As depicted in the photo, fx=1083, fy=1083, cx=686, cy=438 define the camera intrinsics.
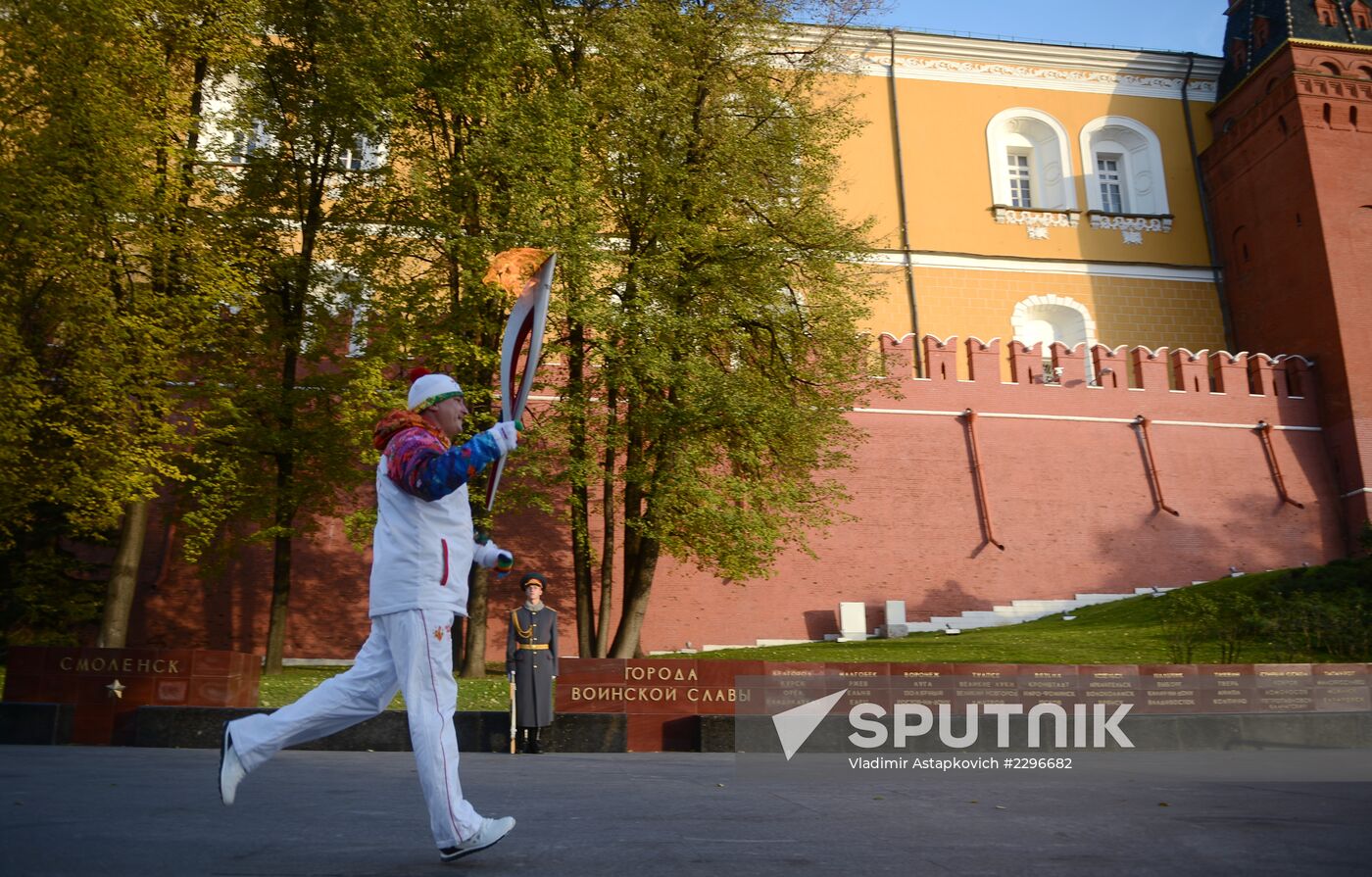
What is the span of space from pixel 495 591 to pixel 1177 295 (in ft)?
76.8

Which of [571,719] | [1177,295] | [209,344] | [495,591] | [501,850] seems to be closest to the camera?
[501,850]

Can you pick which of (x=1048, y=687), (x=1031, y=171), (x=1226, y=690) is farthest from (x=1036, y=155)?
(x=1048, y=687)

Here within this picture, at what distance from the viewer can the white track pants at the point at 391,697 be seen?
3.96m

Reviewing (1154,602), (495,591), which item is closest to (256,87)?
(495,591)

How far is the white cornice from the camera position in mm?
34250

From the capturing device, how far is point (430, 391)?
179 inches

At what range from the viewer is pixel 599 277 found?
18.5m

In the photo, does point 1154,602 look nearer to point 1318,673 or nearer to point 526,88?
point 1318,673

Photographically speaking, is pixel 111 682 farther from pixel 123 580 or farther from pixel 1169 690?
pixel 1169 690

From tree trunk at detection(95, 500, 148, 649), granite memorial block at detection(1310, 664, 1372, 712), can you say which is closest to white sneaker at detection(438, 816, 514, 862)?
granite memorial block at detection(1310, 664, 1372, 712)

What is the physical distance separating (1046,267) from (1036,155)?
4.52 meters

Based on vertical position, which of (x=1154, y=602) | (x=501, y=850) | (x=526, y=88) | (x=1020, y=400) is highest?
(x=526, y=88)

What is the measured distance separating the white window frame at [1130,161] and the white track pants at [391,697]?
33852 millimetres

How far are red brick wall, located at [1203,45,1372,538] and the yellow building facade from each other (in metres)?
1.61
